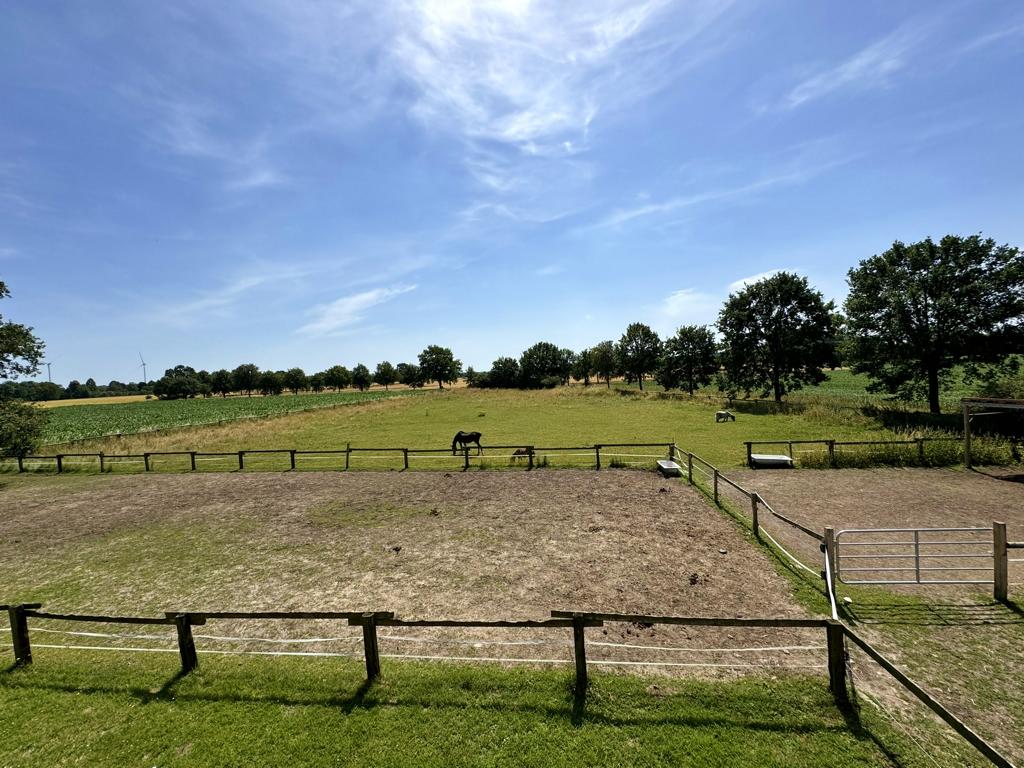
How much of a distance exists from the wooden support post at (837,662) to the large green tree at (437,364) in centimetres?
11575

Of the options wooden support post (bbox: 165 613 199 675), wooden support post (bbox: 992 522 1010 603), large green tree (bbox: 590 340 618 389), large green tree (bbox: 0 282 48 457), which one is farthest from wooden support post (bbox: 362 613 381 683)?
large green tree (bbox: 590 340 618 389)

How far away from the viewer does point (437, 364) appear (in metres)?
119

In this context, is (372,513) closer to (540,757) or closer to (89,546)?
(89,546)

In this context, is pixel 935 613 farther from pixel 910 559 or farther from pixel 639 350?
pixel 639 350

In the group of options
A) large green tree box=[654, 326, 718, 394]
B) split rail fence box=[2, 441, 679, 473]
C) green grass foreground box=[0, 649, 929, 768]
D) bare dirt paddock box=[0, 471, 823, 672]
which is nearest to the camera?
green grass foreground box=[0, 649, 929, 768]

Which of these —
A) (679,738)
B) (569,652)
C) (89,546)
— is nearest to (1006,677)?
(679,738)

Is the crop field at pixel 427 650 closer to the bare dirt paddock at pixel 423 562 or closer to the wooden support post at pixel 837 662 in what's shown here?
the bare dirt paddock at pixel 423 562

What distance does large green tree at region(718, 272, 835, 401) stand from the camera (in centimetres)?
4231

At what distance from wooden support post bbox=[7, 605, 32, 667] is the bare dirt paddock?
851 mm

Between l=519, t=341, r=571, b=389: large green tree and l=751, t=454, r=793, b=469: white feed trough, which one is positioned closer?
l=751, t=454, r=793, b=469: white feed trough

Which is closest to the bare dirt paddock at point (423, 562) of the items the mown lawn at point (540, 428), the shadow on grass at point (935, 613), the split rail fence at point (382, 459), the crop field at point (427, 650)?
the crop field at point (427, 650)

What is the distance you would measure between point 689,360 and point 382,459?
52.4m

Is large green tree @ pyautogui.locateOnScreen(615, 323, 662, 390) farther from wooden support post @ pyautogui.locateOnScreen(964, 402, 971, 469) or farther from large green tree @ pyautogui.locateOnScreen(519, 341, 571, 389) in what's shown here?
wooden support post @ pyautogui.locateOnScreen(964, 402, 971, 469)

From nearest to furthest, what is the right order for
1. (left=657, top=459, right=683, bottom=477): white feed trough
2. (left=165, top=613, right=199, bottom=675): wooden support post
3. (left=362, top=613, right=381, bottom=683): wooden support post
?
(left=362, top=613, right=381, bottom=683): wooden support post
(left=165, top=613, right=199, bottom=675): wooden support post
(left=657, top=459, right=683, bottom=477): white feed trough
